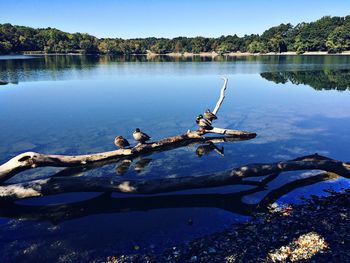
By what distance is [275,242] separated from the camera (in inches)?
354

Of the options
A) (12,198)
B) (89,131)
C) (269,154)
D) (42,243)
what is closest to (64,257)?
(42,243)

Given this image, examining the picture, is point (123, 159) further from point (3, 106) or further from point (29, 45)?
point (29, 45)

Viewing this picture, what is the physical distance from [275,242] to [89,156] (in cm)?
954

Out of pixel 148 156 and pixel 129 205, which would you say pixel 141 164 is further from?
pixel 129 205

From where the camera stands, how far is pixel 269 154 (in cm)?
1764

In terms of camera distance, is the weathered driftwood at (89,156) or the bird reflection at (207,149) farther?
→ the bird reflection at (207,149)

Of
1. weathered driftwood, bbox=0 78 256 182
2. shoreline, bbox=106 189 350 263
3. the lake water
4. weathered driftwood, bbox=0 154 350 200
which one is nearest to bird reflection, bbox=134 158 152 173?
the lake water

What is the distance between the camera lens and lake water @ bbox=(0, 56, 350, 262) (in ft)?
32.8

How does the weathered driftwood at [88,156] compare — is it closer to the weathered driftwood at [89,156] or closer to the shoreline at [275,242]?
the weathered driftwood at [89,156]

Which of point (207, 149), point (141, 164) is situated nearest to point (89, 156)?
point (141, 164)

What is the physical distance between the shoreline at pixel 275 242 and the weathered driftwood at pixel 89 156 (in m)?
6.38

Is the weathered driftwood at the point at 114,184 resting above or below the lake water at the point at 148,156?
above

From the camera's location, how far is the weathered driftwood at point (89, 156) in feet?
41.8

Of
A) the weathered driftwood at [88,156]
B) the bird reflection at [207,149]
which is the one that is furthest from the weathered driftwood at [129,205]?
the bird reflection at [207,149]
